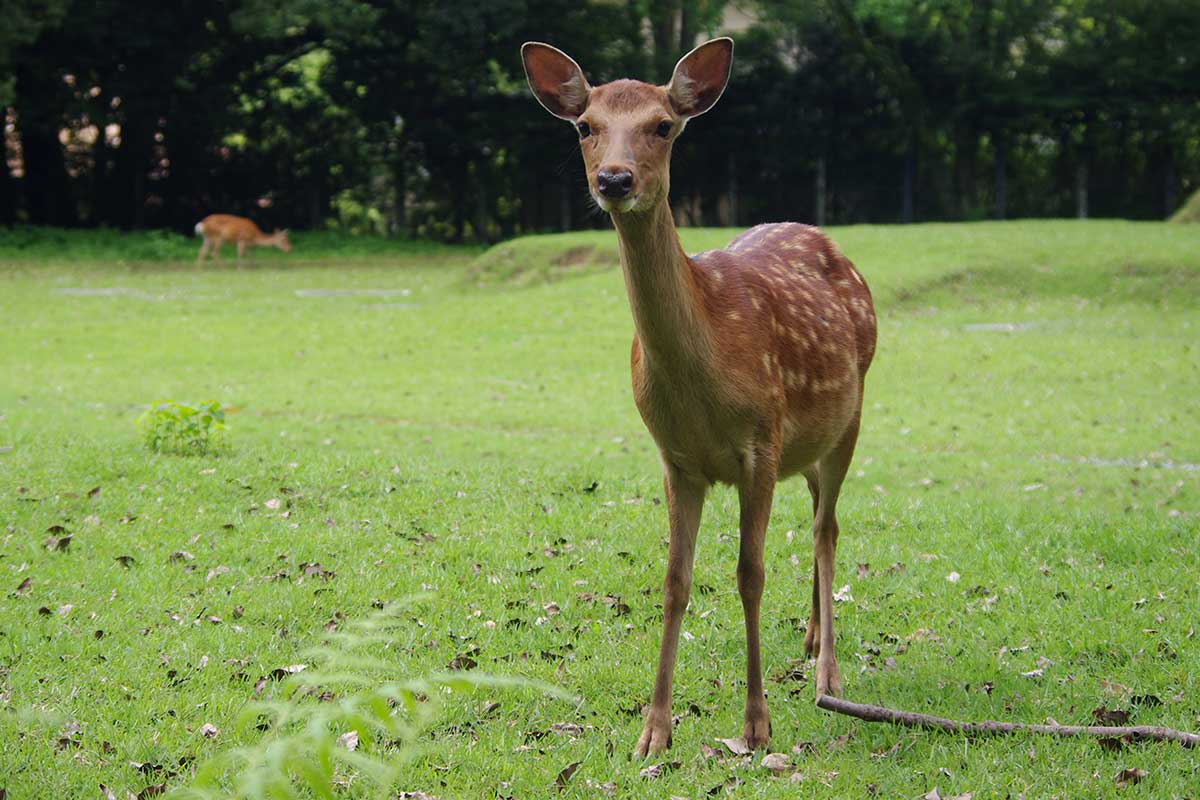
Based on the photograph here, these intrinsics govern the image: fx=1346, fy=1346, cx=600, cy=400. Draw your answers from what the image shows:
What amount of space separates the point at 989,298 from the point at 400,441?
12.0 meters

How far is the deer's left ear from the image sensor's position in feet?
15.3

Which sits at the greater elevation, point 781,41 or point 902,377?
point 781,41

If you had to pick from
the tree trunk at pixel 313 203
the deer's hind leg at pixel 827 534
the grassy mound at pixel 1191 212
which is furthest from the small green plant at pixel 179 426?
the tree trunk at pixel 313 203

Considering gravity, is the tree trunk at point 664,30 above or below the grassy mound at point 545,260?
above

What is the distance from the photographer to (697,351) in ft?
15.6

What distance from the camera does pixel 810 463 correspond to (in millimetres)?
5594

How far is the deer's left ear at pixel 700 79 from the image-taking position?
4.67 meters

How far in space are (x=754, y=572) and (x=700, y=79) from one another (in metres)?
1.79

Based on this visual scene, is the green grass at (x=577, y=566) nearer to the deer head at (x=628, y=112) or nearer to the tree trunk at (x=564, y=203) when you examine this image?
the deer head at (x=628, y=112)

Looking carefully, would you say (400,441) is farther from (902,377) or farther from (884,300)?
(884,300)

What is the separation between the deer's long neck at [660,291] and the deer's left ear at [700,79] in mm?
361

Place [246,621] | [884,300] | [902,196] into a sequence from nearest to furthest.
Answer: [246,621]
[884,300]
[902,196]

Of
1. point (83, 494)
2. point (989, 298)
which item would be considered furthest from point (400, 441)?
point (989, 298)

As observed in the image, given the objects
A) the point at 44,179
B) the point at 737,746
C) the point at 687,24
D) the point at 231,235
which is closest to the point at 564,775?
the point at 737,746
